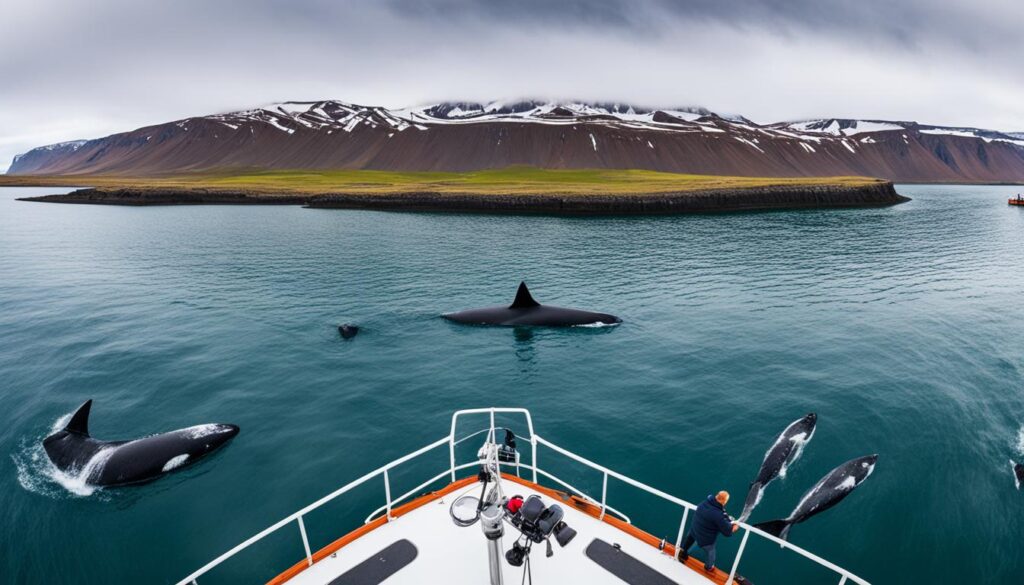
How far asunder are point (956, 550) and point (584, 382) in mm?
18698

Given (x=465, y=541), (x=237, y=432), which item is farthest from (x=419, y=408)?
(x=465, y=541)

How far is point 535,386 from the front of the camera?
32.1m

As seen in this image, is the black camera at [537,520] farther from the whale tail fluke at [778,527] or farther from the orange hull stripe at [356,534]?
the whale tail fluke at [778,527]

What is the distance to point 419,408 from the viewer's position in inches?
1153

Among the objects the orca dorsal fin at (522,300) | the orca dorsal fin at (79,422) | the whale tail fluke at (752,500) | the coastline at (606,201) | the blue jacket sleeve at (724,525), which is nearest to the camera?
the blue jacket sleeve at (724,525)

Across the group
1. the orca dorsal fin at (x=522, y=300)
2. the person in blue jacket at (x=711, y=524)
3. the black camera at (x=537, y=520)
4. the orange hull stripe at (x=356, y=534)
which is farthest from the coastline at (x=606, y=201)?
the black camera at (x=537, y=520)

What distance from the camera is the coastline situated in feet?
442

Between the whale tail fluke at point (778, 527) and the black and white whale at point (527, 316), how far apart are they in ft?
79.6

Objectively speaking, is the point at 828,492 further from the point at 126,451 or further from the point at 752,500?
the point at 126,451

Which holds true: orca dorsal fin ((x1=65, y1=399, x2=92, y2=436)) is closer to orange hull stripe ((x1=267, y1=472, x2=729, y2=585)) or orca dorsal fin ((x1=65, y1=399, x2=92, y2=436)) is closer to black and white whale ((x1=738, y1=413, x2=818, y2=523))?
orange hull stripe ((x1=267, y1=472, x2=729, y2=585))

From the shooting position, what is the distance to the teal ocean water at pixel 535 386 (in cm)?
1934

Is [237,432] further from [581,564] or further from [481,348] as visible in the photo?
[581,564]

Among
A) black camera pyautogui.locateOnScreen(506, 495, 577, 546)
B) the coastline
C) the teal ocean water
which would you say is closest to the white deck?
black camera pyautogui.locateOnScreen(506, 495, 577, 546)

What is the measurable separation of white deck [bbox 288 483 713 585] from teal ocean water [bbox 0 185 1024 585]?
6.30m
